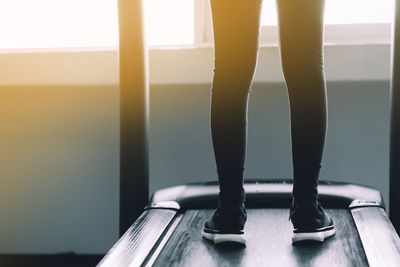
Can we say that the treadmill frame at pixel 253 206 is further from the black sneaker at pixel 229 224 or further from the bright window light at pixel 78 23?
the bright window light at pixel 78 23

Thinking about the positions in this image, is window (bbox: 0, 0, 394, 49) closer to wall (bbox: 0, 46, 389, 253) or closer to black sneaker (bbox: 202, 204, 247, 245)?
wall (bbox: 0, 46, 389, 253)

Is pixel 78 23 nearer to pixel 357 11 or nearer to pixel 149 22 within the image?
pixel 149 22

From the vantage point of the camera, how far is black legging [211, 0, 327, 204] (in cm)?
118

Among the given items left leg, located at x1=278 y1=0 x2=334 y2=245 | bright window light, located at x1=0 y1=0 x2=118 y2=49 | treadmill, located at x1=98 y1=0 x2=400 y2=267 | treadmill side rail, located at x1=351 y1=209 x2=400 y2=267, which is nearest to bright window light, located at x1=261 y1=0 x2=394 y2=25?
treadmill, located at x1=98 y1=0 x2=400 y2=267

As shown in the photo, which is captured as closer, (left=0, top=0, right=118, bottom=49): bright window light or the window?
the window

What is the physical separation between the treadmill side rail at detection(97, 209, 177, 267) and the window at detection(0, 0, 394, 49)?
712 millimetres

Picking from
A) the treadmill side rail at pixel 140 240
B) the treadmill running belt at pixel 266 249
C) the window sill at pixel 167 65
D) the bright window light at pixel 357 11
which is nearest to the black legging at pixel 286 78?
the treadmill running belt at pixel 266 249

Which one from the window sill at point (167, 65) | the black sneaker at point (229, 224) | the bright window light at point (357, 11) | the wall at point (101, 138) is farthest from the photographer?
the bright window light at point (357, 11)

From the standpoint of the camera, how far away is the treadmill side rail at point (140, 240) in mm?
1266

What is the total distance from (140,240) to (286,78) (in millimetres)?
527

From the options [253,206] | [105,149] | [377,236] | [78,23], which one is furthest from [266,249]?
[78,23]

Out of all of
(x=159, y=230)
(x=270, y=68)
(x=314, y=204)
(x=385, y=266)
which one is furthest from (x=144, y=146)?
(x=385, y=266)

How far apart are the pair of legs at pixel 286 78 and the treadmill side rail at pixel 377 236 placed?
18 centimetres

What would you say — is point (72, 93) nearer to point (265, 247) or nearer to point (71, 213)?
point (71, 213)
